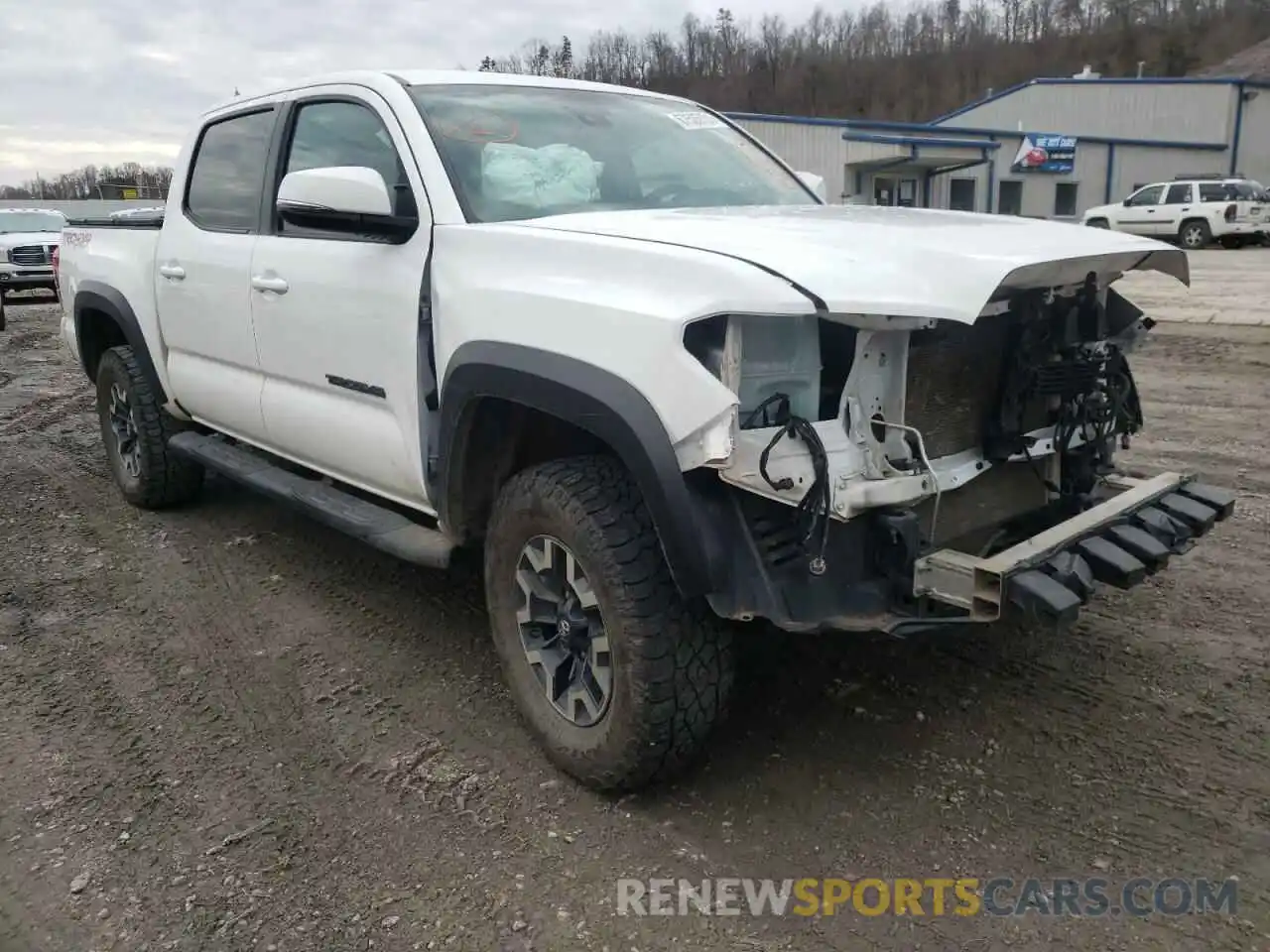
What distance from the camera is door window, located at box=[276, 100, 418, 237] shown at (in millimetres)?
3579

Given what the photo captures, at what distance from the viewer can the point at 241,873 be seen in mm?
2787

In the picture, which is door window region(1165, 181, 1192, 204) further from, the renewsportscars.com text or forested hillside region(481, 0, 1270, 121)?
forested hillside region(481, 0, 1270, 121)

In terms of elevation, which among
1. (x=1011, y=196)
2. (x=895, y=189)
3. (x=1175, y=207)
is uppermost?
(x=895, y=189)

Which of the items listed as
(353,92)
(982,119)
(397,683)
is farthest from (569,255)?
(982,119)

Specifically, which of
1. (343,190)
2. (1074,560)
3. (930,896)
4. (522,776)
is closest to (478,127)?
(343,190)

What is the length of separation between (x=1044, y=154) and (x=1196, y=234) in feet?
38.6

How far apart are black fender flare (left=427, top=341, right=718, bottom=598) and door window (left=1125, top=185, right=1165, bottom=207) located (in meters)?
30.9

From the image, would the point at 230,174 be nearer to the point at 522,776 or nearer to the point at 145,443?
the point at 145,443

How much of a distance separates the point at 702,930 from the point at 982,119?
52016 millimetres

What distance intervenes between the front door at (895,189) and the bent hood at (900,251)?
32.8 metres

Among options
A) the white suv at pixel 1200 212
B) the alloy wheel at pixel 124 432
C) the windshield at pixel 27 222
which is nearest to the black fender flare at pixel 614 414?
the alloy wheel at pixel 124 432

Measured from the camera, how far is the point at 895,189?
35594 millimetres

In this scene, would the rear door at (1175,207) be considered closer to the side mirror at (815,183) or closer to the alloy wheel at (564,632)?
the side mirror at (815,183)

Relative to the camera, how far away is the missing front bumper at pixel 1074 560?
249 centimetres
